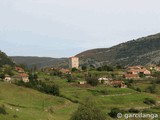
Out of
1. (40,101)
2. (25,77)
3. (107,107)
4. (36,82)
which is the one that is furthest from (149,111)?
(25,77)

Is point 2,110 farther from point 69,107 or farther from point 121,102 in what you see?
point 121,102

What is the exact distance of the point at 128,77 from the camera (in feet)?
456

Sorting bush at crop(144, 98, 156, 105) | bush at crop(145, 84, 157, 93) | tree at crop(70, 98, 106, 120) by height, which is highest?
bush at crop(145, 84, 157, 93)

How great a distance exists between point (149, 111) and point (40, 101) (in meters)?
22.1

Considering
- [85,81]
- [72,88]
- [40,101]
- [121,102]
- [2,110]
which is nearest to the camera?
[2,110]

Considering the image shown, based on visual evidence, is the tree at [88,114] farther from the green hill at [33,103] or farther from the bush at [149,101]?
the bush at [149,101]

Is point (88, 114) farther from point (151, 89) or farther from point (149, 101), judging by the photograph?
point (151, 89)

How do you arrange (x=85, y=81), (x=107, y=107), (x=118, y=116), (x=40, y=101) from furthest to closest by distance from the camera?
(x=85, y=81), (x=107, y=107), (x=40, y=101), (x=118, y=116)

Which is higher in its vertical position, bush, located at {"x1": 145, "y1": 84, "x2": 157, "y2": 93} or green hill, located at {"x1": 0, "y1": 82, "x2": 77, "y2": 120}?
bush, located at {"x1": 145, "y1": 84, "x2": 157, "y2": 93}

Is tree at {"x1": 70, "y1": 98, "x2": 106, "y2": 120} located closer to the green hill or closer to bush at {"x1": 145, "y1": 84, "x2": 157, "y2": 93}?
the green hill

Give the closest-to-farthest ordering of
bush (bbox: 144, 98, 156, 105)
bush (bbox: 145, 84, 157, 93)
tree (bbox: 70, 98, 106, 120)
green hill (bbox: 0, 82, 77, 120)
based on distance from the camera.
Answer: tree (bbox: 70, 98, 106, 120) → green hill (bbox: 0, 82, 77, 120) → bush (bbox: 144, 98, 156, 105) → bush (bbox: 145, 84, 157, 93)

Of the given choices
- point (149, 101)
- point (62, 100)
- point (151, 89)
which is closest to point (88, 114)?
point (62, 100)

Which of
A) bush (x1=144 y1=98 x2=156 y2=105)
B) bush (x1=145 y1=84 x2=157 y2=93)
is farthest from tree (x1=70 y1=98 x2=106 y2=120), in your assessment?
bush (x1=145 y1=84 x2=157 y2=93)

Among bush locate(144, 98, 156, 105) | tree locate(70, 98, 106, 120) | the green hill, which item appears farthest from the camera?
bush locate(144, 98, 156, 105)
